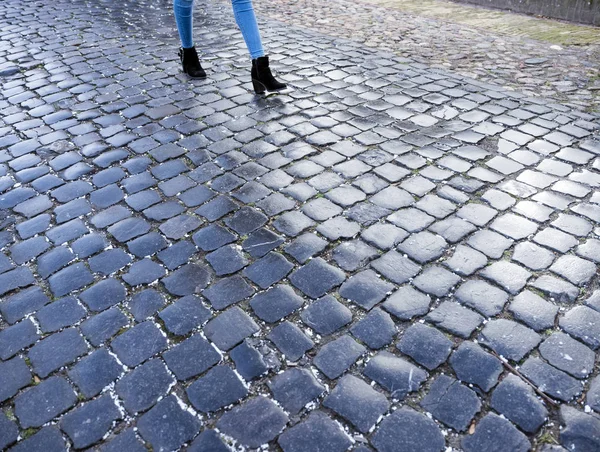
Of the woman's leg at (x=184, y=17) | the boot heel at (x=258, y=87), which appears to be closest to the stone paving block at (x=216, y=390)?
the boot heel at (x=258, y=87)

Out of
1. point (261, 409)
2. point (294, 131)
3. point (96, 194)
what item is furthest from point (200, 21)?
point (261, 409)

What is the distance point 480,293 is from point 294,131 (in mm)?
1902

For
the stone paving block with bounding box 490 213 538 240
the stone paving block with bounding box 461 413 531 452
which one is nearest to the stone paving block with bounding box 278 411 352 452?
the stone paving block with bounding box 461 413 531 452

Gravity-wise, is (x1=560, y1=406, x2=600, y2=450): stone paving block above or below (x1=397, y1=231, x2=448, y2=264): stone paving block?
below

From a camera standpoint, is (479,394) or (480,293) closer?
(479,394)

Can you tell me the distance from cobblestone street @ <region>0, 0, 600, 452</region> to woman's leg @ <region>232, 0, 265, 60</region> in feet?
1.32

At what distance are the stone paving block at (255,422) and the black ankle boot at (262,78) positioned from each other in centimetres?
297

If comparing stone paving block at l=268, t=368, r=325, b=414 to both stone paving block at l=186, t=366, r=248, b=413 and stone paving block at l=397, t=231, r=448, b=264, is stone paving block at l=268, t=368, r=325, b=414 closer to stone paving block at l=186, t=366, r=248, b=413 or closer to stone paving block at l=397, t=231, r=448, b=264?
stone paving block at l=186, t=366, r=248, b=413

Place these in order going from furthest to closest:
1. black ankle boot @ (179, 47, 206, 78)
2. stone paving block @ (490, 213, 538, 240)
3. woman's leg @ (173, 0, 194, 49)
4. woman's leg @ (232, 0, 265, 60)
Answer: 1. black ankle boot @ (179, 47, 206, 78)
2. woman's leg @ (173, 0, 194, 49)
3. woman's leg @ (232, 0, 265, 60)
4. stone paving block @ (490, 213, 538, 240)

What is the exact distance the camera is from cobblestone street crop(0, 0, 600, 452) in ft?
6.01

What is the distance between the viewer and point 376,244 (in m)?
2.62

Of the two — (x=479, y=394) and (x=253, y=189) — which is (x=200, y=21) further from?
(x=479, y=394)

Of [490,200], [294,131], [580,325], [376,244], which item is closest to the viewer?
[580,325]

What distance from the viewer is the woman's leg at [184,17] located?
4.54 metres
